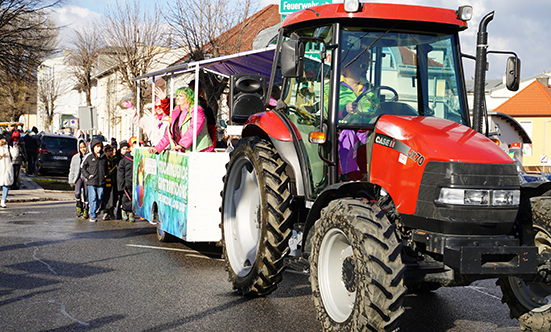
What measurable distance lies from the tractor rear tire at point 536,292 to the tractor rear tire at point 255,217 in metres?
1.93

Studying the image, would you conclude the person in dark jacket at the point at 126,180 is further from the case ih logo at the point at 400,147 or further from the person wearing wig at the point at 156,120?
the case ih logo at the point at 400,147

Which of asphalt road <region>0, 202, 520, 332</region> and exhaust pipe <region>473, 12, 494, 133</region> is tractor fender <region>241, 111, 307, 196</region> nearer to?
asphalt road <region>0, 202, 520, 332</region>

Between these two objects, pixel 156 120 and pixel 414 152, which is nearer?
pixel 414 152

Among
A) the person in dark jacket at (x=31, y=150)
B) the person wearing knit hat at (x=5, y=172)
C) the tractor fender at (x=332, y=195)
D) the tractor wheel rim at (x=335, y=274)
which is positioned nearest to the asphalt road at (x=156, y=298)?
the tractor wheel rim at (x=335, y=274)

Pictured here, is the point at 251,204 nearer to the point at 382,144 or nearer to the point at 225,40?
the point at 382,144

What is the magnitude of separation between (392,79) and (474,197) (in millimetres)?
1367

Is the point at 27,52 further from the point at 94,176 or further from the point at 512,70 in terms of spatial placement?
the point at 512,70

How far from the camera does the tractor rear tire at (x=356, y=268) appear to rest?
13.5 ft

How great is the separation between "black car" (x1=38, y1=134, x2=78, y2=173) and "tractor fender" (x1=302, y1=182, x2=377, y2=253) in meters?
23.6

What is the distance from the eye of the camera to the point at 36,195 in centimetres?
1794

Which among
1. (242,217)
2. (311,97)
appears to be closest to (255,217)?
(242,217)

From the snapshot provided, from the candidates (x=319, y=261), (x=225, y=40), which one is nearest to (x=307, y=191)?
(x=319, y=261)

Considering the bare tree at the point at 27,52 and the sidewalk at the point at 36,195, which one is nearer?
the sidewalk at the point at 36,195

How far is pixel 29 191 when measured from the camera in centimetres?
1912
